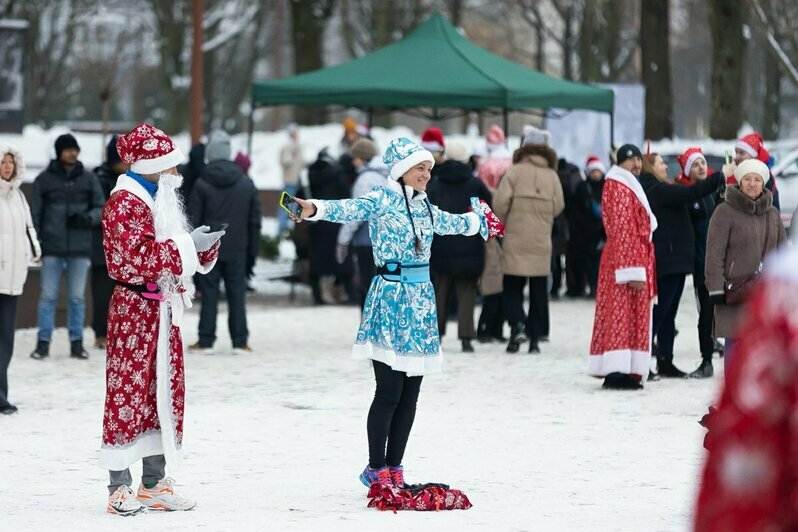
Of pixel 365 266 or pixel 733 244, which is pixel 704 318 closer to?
pixel 733 244

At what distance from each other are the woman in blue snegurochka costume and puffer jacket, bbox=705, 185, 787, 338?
2.49 metres

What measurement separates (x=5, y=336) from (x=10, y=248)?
0.71m

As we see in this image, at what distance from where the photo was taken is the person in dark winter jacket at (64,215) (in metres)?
11.9

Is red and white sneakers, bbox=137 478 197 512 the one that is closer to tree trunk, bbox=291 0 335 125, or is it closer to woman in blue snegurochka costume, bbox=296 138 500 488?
woman in blue snegurochka costume, bbox=296 138 500 488

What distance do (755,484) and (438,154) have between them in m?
11.5

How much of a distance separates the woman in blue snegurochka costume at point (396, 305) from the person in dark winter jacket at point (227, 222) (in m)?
5.69

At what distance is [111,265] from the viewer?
6.26 m

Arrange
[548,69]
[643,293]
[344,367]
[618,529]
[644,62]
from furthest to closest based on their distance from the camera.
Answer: [548,69], [644,62], [344,367], [643,293], [618,529]

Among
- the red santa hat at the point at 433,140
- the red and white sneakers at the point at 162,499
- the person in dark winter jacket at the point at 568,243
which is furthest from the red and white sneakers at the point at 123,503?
the person in dark winter jacket at the point at 568,243

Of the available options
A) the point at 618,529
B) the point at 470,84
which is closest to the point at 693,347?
the point at 470,84

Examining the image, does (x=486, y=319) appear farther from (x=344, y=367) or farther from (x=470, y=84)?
(x=470, y=84)

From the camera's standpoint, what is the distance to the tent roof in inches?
675

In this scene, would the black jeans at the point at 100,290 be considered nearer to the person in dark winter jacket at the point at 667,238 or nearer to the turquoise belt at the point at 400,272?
the person in dark winter jacket at the point at 667,238

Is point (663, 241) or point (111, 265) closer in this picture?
point (111, 265)
